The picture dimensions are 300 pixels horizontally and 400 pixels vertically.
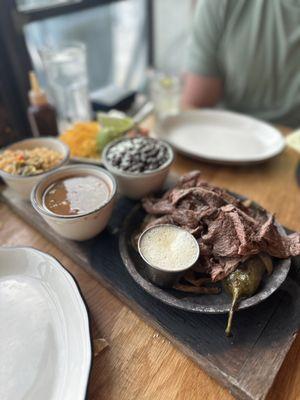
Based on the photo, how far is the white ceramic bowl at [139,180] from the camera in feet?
3.59

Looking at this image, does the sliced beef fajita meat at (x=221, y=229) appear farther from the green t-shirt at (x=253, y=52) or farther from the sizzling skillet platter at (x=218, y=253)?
the green t-shirt at (x=253, y=52)

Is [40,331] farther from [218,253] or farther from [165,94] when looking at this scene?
[165,94]

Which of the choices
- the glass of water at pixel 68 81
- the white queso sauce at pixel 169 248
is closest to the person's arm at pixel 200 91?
the glass of water at pixel 68 81

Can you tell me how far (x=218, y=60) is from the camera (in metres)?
2.00

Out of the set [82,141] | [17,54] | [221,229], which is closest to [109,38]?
[17,54]

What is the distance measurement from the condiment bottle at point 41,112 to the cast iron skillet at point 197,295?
0.79 m

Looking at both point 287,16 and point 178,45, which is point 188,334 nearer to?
point 287,16

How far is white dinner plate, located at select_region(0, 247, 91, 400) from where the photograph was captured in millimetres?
715

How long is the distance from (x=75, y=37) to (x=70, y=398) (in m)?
2.36

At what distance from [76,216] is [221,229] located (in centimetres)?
43

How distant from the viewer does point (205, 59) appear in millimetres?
1957

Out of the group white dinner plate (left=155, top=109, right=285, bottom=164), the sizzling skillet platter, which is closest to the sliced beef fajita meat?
the sizzling skillet platter

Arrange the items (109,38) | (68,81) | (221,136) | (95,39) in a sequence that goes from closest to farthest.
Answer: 1. (221,136)
2. (68,81)
3. (95,39)
4. (109,38)

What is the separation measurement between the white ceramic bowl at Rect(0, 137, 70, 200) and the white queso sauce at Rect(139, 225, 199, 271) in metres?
0.48
